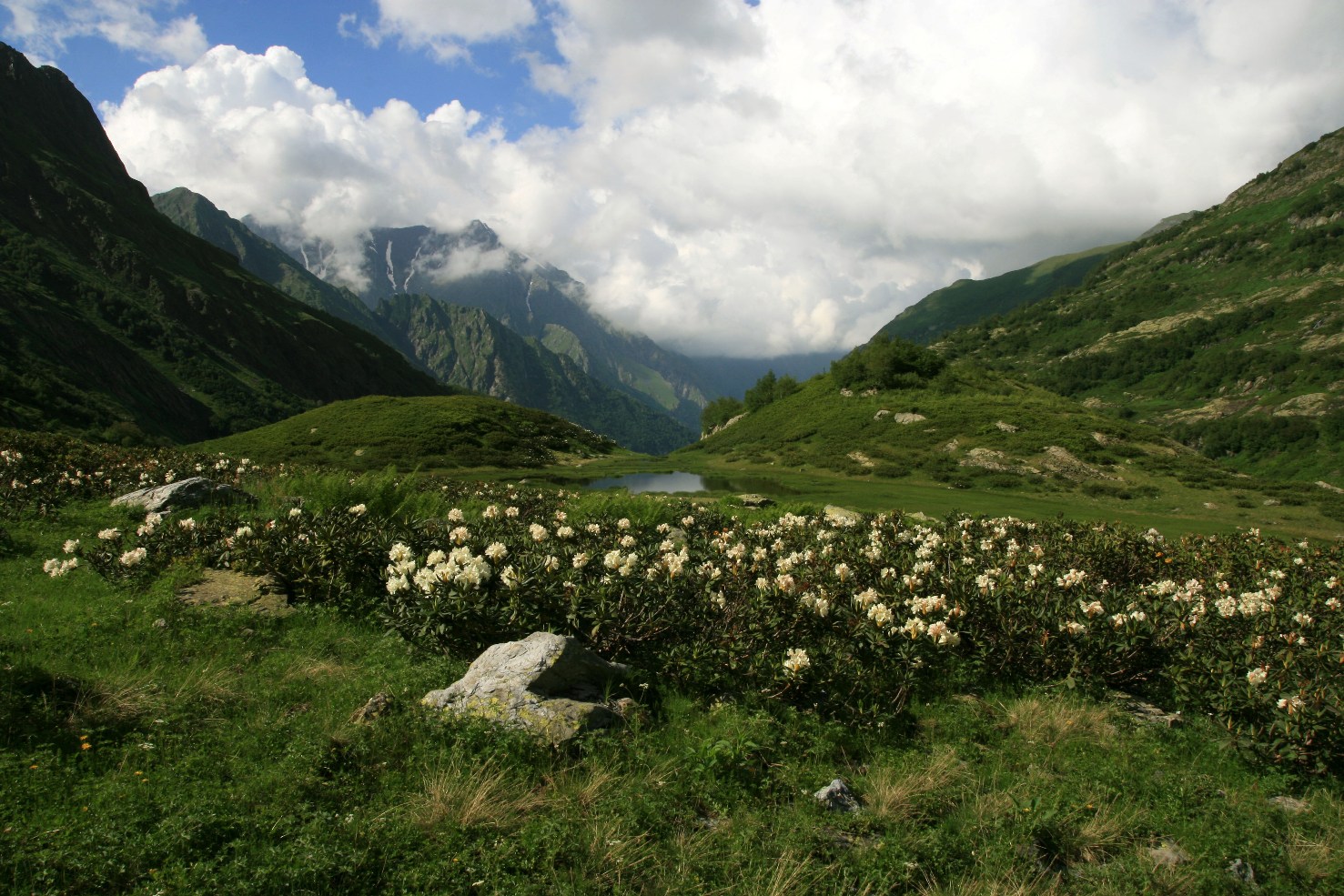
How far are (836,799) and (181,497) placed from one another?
41.8 ft

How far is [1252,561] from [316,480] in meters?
18.9

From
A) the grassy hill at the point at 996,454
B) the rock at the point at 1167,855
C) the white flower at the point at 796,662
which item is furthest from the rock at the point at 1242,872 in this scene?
the grassy hill at the point at 996,454

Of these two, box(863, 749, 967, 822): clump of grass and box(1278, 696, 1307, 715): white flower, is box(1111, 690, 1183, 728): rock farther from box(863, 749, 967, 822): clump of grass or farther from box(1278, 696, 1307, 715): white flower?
box(863, 749, 967, 822): clump of grass

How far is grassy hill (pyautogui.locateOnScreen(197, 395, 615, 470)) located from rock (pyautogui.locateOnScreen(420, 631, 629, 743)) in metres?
41.7

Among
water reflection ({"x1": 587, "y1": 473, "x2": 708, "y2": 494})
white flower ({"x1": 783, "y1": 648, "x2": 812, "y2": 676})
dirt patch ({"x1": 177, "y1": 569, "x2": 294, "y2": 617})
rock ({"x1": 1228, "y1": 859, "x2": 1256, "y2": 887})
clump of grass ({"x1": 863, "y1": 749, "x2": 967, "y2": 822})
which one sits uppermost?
white flower ({"x1": 783, "y1": 648, "x2": 812, "y2": 676})

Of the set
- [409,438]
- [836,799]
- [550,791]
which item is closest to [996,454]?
[409,438]

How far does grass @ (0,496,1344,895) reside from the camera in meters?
3.80

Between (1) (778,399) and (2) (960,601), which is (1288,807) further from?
(1) (778,399)

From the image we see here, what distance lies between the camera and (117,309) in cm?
13688

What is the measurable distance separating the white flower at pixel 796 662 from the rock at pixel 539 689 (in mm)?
1701

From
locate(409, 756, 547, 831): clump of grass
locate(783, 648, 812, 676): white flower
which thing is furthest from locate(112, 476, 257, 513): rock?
locate(783, 648, 812, 676): white flower

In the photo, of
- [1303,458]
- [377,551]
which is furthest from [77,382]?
[1303,458]

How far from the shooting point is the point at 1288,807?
5.56m

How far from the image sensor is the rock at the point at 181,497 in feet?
38.8
